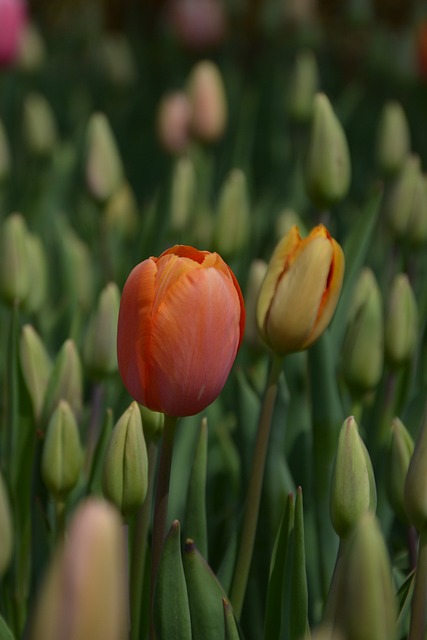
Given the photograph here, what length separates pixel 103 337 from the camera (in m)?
0.81

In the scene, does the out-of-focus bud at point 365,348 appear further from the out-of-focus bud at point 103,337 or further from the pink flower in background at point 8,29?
the pink flower in background at point 8,29

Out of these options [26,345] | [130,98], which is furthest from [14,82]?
[26,345]

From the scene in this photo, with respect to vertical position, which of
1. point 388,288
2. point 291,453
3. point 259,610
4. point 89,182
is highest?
point 89,182

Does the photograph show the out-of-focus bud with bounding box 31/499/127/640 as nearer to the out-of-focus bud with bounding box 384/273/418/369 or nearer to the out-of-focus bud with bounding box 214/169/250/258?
the out-of-focus bud with bounding box 384/273/418/369

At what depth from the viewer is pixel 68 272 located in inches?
45.6

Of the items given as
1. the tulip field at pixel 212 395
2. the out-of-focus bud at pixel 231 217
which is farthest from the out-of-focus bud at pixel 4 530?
the out-of-focus bud at pixel 231 217

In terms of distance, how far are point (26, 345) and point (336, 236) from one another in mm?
541

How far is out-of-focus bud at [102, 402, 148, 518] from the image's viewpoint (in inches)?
23.2

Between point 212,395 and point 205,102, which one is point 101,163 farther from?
point 212,395

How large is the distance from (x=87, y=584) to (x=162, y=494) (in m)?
0.27

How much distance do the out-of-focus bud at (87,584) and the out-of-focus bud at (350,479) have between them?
250 millimetres

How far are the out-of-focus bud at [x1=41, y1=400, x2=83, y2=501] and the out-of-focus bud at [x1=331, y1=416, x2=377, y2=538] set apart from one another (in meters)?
0.20

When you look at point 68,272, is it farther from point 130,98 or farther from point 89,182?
point 130,98

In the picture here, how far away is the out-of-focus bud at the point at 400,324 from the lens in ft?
2.64
